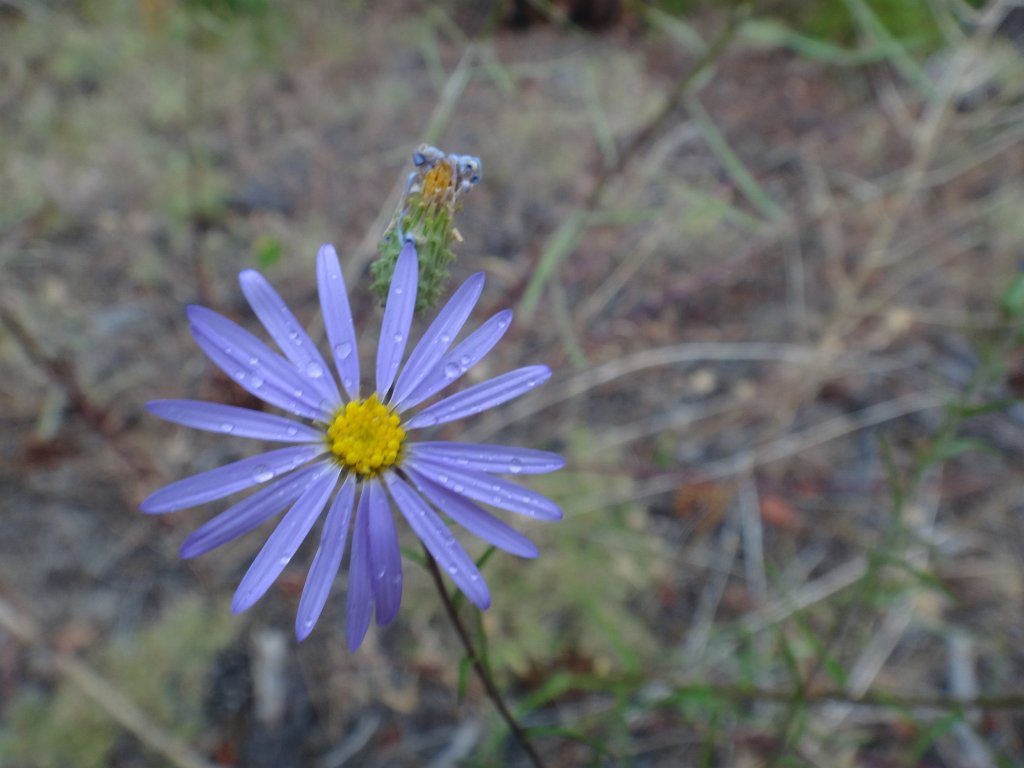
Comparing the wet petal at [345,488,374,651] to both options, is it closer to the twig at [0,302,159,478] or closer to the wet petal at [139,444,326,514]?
the wet petal at [139,444,326,514]

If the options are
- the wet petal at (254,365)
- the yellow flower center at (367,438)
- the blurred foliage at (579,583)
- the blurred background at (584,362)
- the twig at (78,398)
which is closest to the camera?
the wet petal at (254,365)

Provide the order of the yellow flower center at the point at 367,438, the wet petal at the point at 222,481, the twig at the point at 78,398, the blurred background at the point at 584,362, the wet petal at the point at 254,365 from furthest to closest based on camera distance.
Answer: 1. the blurred background at the point at 584,362
2. the twig at the point at 78,398
3. the yellow flower center at the point at 367,438
4. the wet petal at the point at 254,365
5. the wet petal at the point at 222,481

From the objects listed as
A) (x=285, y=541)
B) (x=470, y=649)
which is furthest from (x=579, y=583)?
(x=285, y=541)

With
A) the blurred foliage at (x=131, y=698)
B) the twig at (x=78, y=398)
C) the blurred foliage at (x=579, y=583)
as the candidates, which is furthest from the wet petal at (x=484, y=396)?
the blurred foliage at (x=131, y=698)

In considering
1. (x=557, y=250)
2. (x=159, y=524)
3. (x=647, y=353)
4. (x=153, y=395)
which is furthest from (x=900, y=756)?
(x=153, y=395)

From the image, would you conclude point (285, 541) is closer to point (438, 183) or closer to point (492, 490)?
point (492, 490)

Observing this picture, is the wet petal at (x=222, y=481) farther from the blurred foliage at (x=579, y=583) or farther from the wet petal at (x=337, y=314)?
the blurred foliage at (x=579, y=583)
